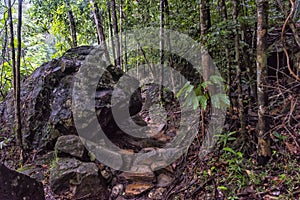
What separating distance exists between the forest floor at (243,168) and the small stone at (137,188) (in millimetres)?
333

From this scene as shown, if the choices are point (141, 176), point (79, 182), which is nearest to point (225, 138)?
point (141, 176)

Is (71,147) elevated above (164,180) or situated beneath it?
elevated above

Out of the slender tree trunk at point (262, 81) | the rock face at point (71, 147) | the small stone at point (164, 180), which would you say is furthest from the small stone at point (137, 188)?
the slender tree trunk at point (262, 81)

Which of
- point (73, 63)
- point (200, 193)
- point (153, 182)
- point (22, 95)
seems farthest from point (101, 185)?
point (22, 95)

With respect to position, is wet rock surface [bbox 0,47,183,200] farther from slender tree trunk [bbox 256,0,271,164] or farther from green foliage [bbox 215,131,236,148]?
slender tree trunk [bbox 256,0,271,164]

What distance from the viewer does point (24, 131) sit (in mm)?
4934

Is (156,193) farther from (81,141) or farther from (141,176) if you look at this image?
(81,141)

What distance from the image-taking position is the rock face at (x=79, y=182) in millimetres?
3662

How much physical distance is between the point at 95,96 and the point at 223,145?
2497mm

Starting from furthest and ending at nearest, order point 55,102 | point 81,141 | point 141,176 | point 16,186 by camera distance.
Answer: point 55,102 → point 81,141 → point 141,176 → point 16,186

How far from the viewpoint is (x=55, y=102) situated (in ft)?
15.9

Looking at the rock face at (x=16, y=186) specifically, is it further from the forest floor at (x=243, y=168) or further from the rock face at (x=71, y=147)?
the rock face at (x=71, y=147)

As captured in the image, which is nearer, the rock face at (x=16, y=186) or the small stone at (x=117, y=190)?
the rock face at (x=16, y=186)

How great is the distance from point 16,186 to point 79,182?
1629 millimetres
